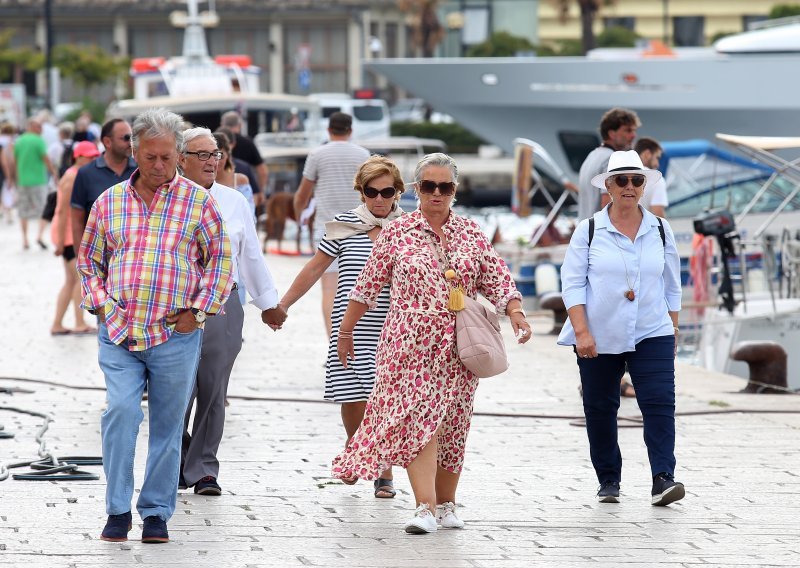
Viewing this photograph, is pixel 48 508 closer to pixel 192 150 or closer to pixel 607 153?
pixel 192 150

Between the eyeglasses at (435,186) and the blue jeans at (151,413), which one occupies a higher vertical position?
the eyeglasses at (435,186)

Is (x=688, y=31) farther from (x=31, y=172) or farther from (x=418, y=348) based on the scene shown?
(x=418, y=348)

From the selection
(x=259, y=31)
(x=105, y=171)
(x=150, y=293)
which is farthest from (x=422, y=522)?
(x=259, y=31)

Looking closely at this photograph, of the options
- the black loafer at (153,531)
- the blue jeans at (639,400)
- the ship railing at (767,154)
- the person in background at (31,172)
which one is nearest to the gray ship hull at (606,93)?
the person in background at (31,172)

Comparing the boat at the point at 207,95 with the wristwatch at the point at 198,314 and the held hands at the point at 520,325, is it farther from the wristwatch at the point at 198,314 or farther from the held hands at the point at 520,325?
the wristwatch at the point at 198,314

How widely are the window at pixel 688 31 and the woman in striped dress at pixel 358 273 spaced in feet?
215

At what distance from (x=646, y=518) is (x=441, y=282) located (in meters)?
1.44

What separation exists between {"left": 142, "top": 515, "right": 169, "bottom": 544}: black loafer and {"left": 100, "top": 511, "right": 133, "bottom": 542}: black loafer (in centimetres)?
7

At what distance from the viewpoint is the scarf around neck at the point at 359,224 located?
817 cm

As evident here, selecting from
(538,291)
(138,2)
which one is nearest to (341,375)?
(538,291)

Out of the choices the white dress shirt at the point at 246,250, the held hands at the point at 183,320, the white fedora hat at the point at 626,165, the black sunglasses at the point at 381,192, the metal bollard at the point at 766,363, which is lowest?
the metal bollard at the point at 766,363

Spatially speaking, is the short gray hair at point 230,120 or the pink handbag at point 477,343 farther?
the short gray hair at point 230,120

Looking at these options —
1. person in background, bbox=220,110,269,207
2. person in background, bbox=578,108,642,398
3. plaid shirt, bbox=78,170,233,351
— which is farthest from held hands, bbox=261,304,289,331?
person in background, bbox=220,110,269,207

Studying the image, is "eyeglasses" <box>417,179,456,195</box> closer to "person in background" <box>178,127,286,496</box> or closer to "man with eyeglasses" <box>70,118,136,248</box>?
"person in background" <box>178,127,286,496</box>
